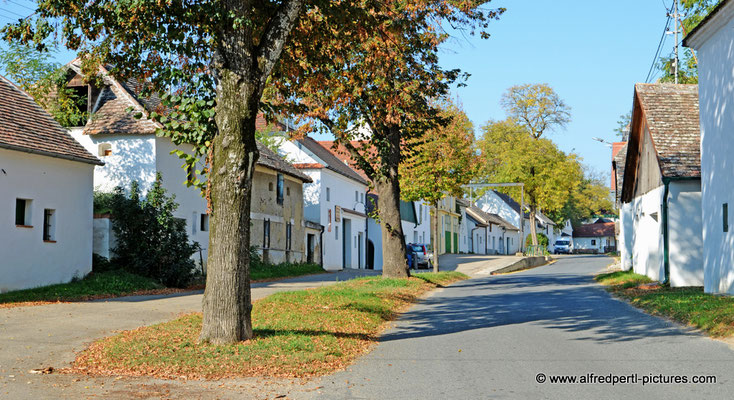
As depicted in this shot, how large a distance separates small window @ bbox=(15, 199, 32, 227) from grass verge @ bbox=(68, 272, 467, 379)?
29.8 ft

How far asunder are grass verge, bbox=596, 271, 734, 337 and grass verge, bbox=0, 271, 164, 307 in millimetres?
14187

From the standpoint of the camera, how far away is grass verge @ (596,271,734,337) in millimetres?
12070

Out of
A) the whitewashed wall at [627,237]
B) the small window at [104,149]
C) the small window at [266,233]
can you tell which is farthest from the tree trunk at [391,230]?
the whitewashed wall at [627,237]

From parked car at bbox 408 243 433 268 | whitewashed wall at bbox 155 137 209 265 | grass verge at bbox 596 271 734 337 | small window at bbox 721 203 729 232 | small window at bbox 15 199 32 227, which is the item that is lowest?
grass verge at bbox 596 271 734 337

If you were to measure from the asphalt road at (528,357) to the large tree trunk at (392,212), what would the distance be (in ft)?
27.4

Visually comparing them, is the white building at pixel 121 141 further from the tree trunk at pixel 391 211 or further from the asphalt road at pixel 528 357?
the asphalt road at pixel 528 357

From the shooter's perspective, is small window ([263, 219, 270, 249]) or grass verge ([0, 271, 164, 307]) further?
small window ([263, 219, 270, 249])

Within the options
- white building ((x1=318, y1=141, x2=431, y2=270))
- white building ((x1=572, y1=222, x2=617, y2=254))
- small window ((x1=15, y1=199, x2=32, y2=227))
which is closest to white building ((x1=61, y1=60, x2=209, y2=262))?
small window ((x1=15, y1=199, x2=32, y2=227))

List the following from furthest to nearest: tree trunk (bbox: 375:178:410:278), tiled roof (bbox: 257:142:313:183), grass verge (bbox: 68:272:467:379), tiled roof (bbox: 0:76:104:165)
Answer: tiled roof (bbox: 257:142:313:183) → tree trunk (bbox: 375:178:410:278) → tiled roof (bbox: 0:76:104:165) → grass verge (bbox: 68:272:467:379)

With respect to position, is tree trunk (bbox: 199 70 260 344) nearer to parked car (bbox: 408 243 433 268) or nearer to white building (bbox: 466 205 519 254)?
parked car (bbox: 408 243 433 268)

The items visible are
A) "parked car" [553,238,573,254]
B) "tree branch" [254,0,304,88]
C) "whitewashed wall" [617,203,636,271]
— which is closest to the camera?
"tree branch" [254,0,304,88]

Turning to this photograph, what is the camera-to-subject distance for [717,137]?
17.3 meters

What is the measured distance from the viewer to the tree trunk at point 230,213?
10328 mm

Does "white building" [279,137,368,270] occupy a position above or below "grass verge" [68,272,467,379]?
above
